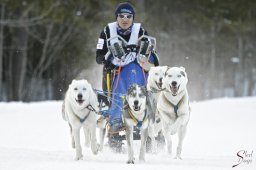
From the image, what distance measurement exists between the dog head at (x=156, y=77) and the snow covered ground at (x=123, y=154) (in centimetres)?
99

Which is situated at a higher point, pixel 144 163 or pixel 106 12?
pixel 106 12

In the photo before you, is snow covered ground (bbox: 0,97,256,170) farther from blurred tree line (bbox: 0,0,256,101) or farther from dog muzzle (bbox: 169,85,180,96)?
blurred tree line (bbox: 0,0,256,101)

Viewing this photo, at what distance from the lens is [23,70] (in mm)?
30594

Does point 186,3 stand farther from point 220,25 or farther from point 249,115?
point 249,115

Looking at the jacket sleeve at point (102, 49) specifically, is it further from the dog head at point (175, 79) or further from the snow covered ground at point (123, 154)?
the dog head at point (175, 79)

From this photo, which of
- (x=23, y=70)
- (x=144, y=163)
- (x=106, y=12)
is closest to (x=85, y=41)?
(x=106, y=12)

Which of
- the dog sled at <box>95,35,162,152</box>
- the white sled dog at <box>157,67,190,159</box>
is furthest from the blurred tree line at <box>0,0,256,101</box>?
the white sled dog at <box>157,67,190,159</box>

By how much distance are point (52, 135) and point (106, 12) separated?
21.7 metres

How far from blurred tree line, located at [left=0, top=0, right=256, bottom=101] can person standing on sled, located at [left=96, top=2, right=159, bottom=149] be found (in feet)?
56.0

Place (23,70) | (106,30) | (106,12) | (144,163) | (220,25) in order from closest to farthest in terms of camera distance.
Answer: (144,163)
(106,30)
(23,70)
(106,12)
(220,25)

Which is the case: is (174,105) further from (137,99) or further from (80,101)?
(80,101)

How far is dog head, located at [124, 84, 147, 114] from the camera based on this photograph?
25.1 ft

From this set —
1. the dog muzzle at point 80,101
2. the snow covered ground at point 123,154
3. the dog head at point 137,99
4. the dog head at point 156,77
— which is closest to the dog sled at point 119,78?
the dog head at point 156,77

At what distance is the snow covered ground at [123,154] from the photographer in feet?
24.3
